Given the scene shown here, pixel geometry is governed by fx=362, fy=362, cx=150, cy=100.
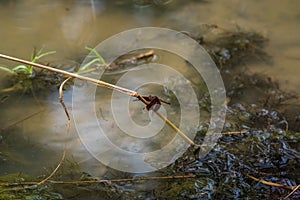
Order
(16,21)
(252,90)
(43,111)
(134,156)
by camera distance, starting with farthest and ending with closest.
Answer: (16,21), (252,90), (43,111), (134,156)

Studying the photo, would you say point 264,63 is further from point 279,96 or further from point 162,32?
point 162,32

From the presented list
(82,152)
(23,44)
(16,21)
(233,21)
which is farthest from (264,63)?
(16,21)

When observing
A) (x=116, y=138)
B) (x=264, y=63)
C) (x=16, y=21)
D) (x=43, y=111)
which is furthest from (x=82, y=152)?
(x=16, y=21)

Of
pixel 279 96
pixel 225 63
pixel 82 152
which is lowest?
pixel 279 96

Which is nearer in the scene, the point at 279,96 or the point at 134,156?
the point at 134,156

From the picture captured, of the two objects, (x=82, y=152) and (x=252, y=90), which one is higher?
(x=82, y=152)

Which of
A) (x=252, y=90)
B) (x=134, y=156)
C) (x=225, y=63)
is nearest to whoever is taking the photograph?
(x=134, y=156)
